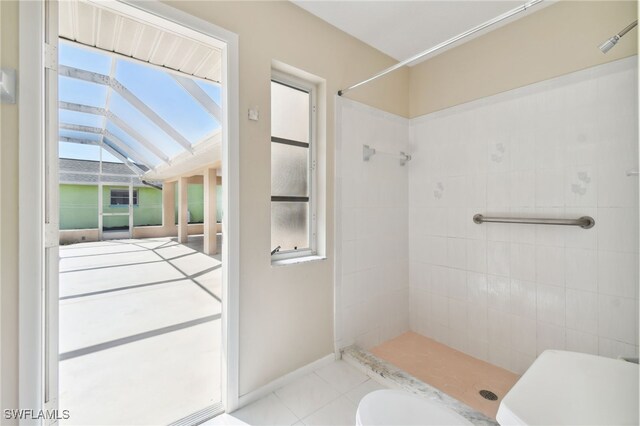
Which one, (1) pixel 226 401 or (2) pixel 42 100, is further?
(1) pixel 226 401

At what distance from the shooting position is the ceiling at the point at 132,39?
4.55 feet

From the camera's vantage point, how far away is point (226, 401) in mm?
1509

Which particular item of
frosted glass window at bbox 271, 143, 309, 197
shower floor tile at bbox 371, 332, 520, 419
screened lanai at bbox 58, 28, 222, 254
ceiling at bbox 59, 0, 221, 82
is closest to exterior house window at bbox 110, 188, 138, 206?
screened lanai at bbox 58, 28, 222, 254

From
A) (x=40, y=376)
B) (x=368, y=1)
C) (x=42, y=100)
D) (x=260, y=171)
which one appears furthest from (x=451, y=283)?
(x=42, y=100)

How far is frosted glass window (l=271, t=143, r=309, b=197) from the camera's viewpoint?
73.9 inches

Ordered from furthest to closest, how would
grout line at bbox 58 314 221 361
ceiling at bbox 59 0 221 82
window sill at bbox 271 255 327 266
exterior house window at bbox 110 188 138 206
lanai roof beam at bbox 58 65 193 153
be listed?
exterior house window at bbox 110 188 138 206 → lanai roof beam at bbox 58 65 193 153 → grout line at bbox 58 314 221 361 → window sill at bbox 271 255 327 266 → ceiling at bbox 59 0 221 82

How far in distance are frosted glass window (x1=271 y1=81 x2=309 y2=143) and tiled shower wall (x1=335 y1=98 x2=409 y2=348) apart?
254 mm

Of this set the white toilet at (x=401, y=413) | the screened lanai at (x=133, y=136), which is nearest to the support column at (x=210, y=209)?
the screened lanai at (x=133, y=136)

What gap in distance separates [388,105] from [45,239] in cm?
234

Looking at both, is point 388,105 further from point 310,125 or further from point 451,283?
point 451,283

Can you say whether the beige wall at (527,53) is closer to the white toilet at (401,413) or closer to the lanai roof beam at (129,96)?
the white toilet at (401,413)

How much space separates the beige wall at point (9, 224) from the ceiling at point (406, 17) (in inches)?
55.8

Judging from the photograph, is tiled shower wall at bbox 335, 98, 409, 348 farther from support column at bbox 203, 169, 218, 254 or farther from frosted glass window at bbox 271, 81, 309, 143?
support column at bbox 203, 169, 218, 254

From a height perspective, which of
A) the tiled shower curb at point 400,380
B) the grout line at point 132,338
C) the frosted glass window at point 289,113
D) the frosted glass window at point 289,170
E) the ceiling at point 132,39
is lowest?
the grout line at point 132,338
